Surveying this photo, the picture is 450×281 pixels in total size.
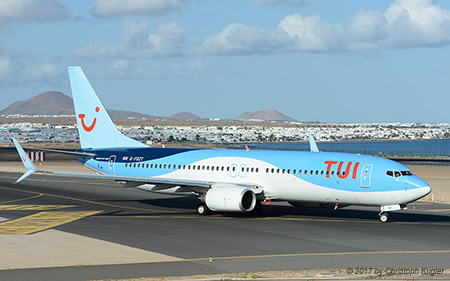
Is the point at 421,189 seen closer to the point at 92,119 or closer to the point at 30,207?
the point at 92,119

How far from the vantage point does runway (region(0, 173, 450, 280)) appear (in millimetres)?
26656

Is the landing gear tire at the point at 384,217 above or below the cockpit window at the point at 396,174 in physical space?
below

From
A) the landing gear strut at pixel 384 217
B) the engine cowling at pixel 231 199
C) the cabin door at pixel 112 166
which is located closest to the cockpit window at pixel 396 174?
the landing gear strut at pixel 384 217

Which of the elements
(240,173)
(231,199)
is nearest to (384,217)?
(231,199)

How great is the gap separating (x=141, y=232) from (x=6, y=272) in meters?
12.2

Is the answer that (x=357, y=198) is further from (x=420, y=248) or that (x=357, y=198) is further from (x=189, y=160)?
(x=189, y=160)

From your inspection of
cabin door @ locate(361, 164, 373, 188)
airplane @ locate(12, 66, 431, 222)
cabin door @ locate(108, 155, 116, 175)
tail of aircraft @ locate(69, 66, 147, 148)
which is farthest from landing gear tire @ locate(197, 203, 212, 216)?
cabin door @ locate(361, 164, 373, 188)

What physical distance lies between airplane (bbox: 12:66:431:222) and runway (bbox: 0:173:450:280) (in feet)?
5.14

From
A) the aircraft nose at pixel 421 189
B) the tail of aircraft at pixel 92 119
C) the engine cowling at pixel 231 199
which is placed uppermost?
the tail of aircraft at pixel 92 119

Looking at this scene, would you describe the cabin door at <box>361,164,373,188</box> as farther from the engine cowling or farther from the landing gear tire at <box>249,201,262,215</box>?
the landing gear tire at <box>249,201,262,215</box>

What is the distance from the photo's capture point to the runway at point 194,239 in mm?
26656

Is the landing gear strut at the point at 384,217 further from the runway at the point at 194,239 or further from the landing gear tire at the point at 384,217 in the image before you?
the runway at the point at 194,239

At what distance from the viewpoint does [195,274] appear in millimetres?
25000

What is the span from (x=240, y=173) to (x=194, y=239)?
11.4 m
